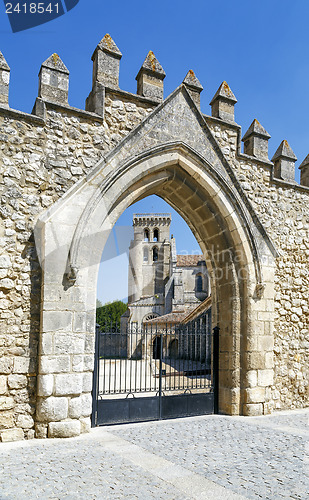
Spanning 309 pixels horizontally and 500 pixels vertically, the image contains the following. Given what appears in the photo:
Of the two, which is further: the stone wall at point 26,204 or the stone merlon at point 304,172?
the stone merlon at point 304,172

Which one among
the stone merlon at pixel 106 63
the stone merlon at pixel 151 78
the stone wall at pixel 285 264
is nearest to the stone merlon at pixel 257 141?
the stone wall at pixel 285 264

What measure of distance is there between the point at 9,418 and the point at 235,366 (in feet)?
11.1

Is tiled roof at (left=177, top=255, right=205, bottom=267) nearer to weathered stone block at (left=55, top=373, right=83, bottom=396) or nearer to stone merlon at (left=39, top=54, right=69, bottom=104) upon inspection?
stone merlon at (left=39, top=54, right=69, bottom=104)

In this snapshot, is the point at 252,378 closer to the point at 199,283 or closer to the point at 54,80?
the point at 54,80

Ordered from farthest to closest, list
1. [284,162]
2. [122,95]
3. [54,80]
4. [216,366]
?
[284,162] < [216,366] < [122,95] < [54,80]

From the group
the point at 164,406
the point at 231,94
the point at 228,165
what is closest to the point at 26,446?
the point at 164,406

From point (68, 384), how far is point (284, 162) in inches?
210

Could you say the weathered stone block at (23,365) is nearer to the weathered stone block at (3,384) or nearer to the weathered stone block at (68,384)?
the weathered stone block at (3,384)

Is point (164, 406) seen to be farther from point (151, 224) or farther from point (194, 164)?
point (151, 224)

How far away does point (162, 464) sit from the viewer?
3.96 m

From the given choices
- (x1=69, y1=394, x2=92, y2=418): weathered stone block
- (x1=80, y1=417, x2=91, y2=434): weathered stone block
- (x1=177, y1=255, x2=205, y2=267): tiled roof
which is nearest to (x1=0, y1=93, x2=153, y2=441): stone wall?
(x1=69, y1=394, x2=92, y2=418): weathered stone block

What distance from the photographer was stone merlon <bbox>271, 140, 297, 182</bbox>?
24.5ft

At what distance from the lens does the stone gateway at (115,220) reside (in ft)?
16.3

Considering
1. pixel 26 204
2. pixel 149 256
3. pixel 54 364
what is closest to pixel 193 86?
pixel 26 204
